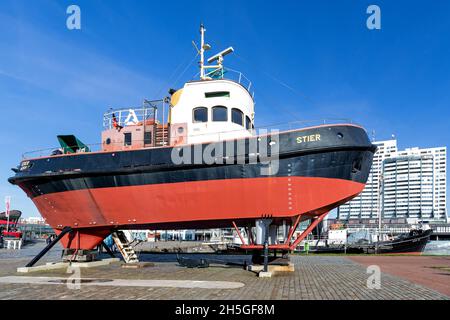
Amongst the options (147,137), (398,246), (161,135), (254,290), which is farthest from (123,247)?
(398,246)

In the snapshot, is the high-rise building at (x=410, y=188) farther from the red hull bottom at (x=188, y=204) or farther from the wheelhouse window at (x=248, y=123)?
the red hull bottom at (x=188, y=204)

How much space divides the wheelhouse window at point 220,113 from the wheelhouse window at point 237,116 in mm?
330

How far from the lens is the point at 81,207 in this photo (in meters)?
17.0

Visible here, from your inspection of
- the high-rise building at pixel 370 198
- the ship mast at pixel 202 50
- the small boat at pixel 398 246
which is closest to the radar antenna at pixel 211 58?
the ship mast at pixel 202 50

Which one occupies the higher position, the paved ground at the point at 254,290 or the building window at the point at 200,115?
the building window at the point at 200,115

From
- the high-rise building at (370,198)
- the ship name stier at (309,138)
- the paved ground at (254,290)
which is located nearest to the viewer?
the paved ground at (254,290)

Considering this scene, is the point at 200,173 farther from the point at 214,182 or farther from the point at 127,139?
the point at 127,139

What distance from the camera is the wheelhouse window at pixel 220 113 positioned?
53.6 feet

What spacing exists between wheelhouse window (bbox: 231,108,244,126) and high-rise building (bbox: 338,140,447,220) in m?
153

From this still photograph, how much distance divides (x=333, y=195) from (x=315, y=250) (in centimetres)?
2570

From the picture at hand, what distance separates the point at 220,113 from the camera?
16.4 metres

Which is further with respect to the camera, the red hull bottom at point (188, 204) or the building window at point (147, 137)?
the building window at point (147, 137)

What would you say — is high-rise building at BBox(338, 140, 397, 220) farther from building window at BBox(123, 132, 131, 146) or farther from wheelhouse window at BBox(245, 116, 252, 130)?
building window at BBox(123, 132, 131, 146)
